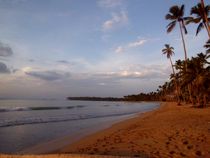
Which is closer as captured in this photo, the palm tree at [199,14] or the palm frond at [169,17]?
the palm tree at [199,14]

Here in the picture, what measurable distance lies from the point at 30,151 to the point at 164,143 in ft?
17.4

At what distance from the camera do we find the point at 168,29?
3259 centimetres

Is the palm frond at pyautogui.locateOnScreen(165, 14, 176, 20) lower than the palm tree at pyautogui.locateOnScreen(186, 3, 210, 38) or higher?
higher

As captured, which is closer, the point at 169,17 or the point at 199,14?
the point at 199,14

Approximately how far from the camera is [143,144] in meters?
9.08

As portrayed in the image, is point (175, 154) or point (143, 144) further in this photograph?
point (143, 144)

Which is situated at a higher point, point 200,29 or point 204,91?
point 200,29

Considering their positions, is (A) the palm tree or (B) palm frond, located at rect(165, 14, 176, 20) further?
(B) palm frond, located at rect(165, 14, 176, 20)

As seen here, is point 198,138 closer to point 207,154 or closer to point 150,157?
point 207,154

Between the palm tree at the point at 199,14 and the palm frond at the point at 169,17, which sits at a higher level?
the palm frond at the point at 169,17

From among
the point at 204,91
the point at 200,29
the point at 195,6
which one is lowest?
the point at 204,91

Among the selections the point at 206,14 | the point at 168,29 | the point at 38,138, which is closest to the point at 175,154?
the point at 38,138

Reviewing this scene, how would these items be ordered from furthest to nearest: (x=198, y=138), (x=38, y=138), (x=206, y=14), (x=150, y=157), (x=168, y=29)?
1. (x=168, y=29)
2. (x=206, y=14)
3. (x=38, y=138)
4. (x=198, y=138)
5. (x=150, y=157)

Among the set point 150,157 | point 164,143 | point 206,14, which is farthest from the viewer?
Result: point 206,14
